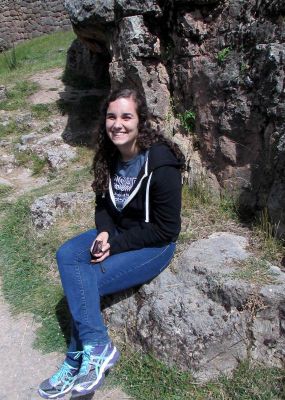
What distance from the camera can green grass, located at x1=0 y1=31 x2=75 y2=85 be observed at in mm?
9023

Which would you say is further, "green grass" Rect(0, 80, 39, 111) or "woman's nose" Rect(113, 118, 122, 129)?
"green grass" Rect(0, 80, 39, 111)

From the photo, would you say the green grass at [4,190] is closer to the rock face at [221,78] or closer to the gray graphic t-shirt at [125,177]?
the rock face at [221,78]

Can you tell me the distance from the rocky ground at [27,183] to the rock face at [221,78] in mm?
1589

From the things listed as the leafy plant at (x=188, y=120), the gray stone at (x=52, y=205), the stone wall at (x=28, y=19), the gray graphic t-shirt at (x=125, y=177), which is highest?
the stone wall at (x=28, y=19)

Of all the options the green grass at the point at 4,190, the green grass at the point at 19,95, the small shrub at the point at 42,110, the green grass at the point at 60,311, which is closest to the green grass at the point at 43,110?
the small shrub at the point at 42,110

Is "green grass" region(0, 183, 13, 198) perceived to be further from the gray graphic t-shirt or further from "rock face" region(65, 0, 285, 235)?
the gray graphic t-shirt

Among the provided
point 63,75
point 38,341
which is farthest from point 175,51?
point 63,75

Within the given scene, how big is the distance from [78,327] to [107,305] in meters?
0.52

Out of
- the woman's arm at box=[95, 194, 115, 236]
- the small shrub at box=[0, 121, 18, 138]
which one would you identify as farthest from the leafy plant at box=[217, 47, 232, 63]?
the small shrub at box=[0, 121, 18, 138]

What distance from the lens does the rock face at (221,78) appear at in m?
3.19

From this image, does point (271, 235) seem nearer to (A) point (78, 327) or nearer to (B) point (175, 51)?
(A) point (78, 327)

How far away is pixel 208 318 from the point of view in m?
2.51

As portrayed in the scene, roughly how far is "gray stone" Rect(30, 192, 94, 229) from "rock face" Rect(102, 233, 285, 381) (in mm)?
1570

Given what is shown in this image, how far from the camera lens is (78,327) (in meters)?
2.39
